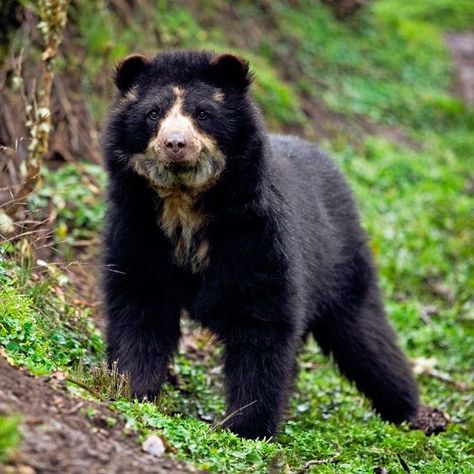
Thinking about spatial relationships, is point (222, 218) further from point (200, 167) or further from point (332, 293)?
point (332, 293)

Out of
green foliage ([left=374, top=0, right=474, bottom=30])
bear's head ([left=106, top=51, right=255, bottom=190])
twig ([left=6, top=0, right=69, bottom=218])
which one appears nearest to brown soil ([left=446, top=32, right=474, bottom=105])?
green foliage ([left=374, top=0, right=474, bottom=30])

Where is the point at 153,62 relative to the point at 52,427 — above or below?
above

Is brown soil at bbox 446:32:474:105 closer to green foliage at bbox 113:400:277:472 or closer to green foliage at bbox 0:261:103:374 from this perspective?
green foliage at bbox 0:261:103:374

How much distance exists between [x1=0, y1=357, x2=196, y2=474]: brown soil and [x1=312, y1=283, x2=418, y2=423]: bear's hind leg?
303 centimetres

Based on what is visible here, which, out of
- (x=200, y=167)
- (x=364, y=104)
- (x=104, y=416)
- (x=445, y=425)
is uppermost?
(x=200, y=167)

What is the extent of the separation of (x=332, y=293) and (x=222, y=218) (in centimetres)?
163

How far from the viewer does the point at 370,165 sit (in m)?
12.8

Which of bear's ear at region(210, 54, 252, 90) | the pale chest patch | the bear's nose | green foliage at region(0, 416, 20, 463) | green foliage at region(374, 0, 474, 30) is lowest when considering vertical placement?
green foliage at region(374, 0, 474, 30)

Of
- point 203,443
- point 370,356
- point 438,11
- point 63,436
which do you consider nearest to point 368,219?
point 370,356

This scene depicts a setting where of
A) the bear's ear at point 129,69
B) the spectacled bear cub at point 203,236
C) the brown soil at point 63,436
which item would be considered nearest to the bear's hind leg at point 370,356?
the spectacled bear cub at point 203,236

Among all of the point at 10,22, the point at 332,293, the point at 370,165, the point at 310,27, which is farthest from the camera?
the point at 310,27

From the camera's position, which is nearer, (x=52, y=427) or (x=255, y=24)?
(x=52, y=427)

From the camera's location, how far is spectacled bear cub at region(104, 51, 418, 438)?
17.8 ft

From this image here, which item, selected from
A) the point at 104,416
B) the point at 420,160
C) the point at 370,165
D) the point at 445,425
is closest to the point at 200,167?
the point at 104,416
